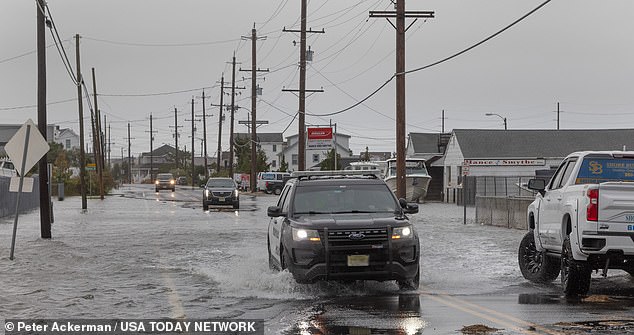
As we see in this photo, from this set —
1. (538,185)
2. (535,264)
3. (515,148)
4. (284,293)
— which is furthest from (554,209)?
(515,148)

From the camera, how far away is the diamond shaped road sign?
19203 mm

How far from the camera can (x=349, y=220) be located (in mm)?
12656

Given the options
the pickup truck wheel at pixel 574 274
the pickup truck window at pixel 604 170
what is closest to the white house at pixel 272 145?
the pickup truck window at pixel 604 170

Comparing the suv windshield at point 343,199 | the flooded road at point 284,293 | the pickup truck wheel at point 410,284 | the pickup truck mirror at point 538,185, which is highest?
the pickup truck mirror at point 538,185

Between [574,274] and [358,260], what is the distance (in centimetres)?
300

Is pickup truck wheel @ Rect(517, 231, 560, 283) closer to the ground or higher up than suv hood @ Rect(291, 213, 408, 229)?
closer to the ground

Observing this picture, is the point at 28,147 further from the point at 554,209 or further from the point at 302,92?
the point at 302,92

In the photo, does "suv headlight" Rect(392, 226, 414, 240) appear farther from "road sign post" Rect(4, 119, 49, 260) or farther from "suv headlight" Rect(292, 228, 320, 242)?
"road sign post" Rect(4, 119, 49, 260)

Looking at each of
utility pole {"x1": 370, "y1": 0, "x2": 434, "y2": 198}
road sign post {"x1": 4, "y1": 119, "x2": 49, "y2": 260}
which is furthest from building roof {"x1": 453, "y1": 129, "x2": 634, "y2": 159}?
road sign post {"x1": 4, "y1": 119, "x2": 49, "y2": 260}

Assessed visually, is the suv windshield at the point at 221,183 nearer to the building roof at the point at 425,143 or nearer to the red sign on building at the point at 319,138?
the red sign on building at the point at 319,138

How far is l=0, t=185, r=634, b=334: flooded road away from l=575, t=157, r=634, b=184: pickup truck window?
1650 mm

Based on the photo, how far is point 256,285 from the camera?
13.7m

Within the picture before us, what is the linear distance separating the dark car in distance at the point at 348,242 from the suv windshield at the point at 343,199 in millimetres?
15

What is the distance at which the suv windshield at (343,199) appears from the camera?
1363 cm
